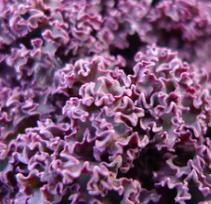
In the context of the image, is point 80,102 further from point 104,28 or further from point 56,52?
point 104,28

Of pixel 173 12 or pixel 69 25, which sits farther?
pixel 173 12

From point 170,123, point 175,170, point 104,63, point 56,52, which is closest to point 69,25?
point 56,52

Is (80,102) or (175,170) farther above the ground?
(80,102)

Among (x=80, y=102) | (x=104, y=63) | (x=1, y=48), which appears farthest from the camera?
(x=1, y=48)

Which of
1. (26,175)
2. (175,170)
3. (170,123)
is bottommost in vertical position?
(26,175)

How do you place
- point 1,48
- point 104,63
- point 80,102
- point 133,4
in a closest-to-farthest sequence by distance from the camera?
point 80,102, point 104,63, point 1,48, point 133,4

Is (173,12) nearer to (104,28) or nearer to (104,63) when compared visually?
(104,28)
